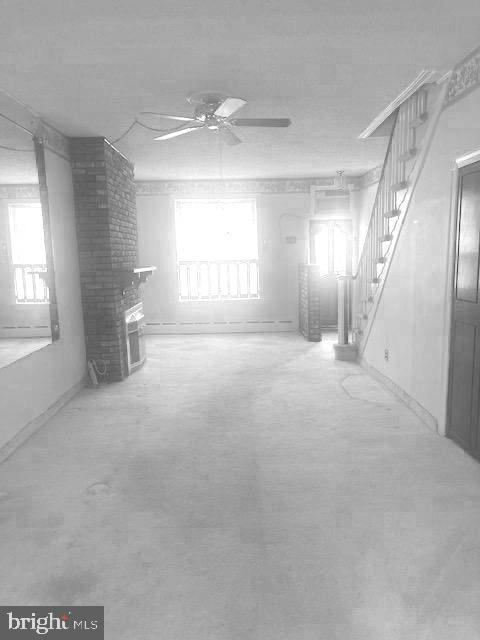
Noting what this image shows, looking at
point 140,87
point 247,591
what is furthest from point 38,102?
point 247,591

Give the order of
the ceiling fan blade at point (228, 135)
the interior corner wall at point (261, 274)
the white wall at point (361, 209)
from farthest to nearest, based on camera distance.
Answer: the interior corner wall at point (261, 274), the white wall at point (361, 209), the ceiling fan blade at point (228, 135)

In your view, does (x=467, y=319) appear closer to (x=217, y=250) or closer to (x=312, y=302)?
(x=312, y=302)

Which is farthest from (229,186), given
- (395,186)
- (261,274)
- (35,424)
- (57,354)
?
(35,424)

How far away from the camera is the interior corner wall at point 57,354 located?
3.51 m

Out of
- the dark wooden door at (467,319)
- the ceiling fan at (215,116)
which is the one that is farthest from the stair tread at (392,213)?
the ceiling fan at (215,116)

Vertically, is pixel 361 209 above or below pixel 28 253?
above

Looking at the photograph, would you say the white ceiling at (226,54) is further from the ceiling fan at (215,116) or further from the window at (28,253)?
the window at (28,253)

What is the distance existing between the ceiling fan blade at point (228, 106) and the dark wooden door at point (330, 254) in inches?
192

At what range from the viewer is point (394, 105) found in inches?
160

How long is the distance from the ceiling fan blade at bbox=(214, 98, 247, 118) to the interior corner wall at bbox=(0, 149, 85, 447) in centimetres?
192

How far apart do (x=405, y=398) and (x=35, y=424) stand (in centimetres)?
346

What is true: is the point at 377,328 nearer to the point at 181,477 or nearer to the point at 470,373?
the point at 470,373

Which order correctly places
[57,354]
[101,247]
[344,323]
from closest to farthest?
[57,354]
[101,247]
[344,323]

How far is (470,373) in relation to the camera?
3.07 meters
